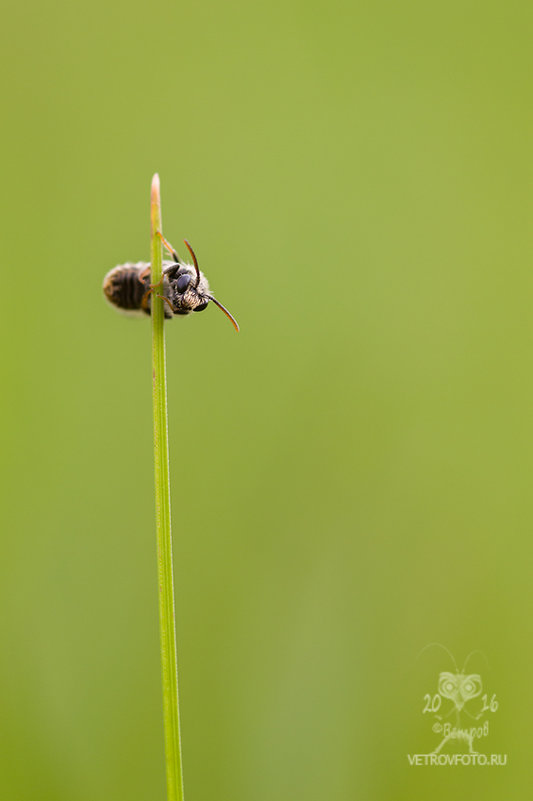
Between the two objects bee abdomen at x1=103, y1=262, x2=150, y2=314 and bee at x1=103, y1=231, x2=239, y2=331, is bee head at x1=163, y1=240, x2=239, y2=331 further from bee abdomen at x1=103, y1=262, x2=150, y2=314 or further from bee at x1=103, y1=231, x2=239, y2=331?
bee abdomen at x1=103, y1=262, x2=150, y2=314

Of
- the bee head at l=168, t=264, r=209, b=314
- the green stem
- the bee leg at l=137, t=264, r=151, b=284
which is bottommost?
the green stem

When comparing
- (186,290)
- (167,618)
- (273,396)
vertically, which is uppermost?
(186,290)

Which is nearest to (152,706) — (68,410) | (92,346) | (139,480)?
(139,480)

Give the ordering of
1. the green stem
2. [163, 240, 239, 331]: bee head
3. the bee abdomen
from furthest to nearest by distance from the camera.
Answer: the bee abdomen < [163, 240, 239, 331]: bee head < the green stem

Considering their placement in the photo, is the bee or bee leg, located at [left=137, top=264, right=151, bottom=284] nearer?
the bee

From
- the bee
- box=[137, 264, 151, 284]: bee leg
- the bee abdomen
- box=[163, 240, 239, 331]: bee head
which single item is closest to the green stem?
the bee

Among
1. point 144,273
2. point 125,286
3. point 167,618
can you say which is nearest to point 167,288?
point 144,273

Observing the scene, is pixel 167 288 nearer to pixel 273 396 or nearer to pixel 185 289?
pixel 185 289
